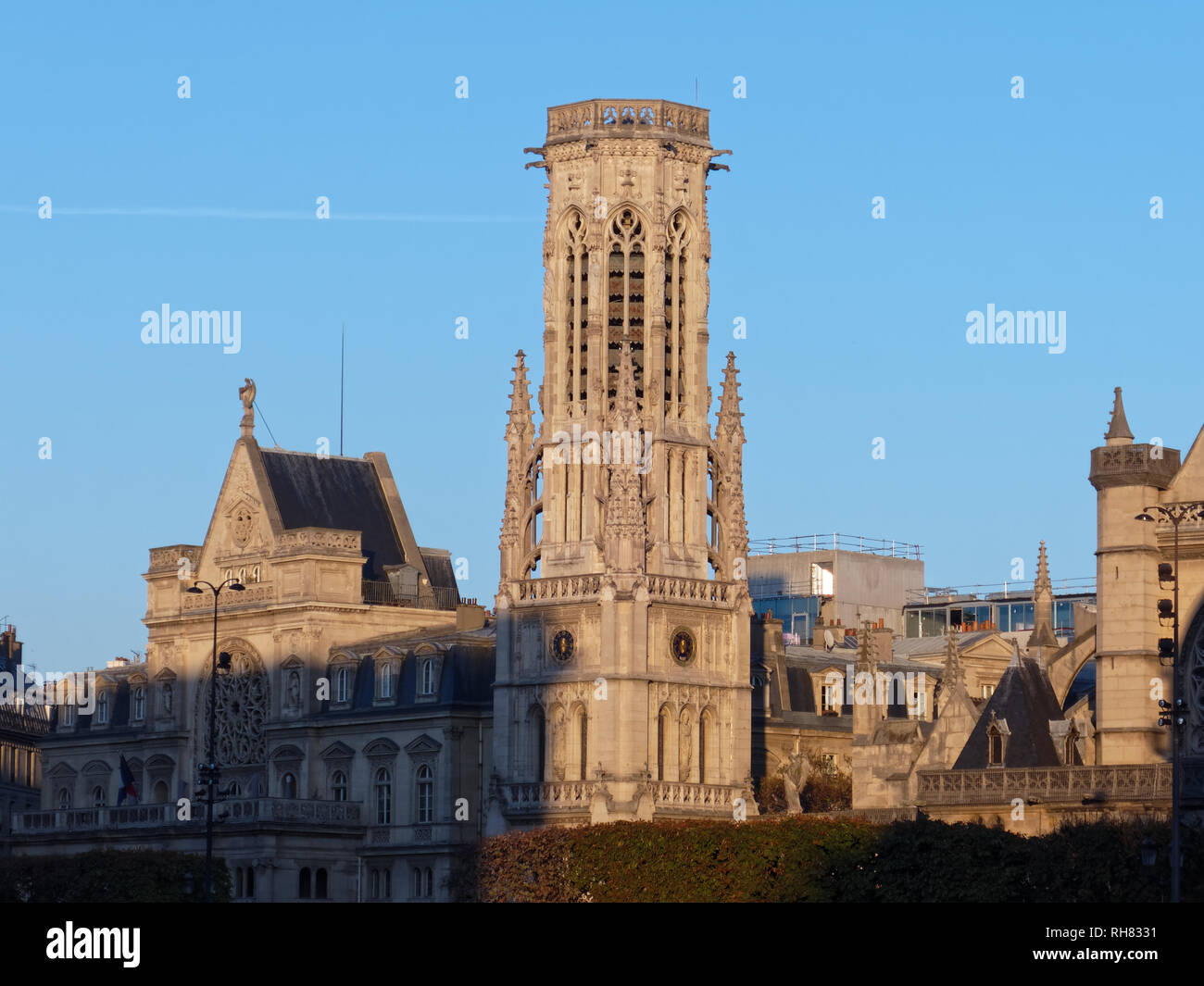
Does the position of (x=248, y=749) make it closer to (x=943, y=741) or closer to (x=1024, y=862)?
(x=943, y=741)

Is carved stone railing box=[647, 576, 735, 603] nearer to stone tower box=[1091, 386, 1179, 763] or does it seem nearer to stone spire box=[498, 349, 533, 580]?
stone spire box=[498, 349, 533, 580]

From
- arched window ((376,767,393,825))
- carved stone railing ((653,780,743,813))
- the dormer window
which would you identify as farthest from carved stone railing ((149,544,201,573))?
the dormer window

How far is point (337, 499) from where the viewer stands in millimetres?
144125

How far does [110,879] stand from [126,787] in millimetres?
28990

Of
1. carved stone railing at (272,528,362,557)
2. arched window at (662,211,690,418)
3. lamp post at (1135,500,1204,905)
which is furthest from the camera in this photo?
carved stone railing at (272,528,362,557)

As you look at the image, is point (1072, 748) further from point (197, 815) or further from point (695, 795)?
point (197, 815)

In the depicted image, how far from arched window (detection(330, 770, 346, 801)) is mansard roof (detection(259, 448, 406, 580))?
11516mm

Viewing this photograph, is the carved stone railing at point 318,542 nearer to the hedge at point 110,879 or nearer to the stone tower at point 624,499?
the stone tower at point 624,499

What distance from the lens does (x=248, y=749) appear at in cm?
13988

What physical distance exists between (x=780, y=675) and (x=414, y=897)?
19968 mm

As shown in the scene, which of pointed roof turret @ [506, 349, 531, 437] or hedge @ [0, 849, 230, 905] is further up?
pointed roof turret @ [506, 349, 531, 437]

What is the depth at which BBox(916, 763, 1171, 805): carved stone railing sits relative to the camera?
101 metres

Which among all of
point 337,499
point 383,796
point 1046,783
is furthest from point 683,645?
point 337,499
